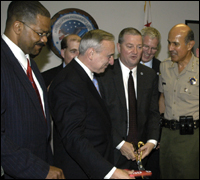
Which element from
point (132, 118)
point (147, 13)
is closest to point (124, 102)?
point (132, 118)

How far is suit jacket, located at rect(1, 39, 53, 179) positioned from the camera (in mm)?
1169

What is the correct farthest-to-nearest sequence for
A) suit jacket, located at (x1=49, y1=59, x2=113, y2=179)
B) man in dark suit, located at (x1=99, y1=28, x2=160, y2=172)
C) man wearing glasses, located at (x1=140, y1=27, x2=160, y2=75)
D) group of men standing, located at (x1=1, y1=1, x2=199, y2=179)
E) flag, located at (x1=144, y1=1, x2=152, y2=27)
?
flag, located at (x1=144, y1=1, x2=152, y2=27) < man wearing glasses, located at (x1=140, y1=27, x2=160, y2=75) < man in dark suit, located at (x1=99, y1=28, x2=160, y2=172) < suit jacket, located at (x1=49, y1=59, x2=113, y2=179) < group of men standing, located at (x1=1, y1=1, x2=199, y2=179)

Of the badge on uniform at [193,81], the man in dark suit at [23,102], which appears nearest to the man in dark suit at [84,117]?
the man in dark suit at [23,102]

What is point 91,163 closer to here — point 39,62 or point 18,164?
point 18,164

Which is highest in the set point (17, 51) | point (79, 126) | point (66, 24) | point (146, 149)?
point (66, 24)

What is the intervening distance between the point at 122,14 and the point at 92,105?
2.85m

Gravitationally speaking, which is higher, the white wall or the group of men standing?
the white wall

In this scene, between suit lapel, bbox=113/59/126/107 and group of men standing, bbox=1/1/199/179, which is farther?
suit lapel, bbox=113/59/126/107

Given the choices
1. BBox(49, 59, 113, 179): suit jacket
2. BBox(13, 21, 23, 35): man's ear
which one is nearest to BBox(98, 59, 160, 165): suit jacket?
BBox(49, 59, 113, 179): suit jacket

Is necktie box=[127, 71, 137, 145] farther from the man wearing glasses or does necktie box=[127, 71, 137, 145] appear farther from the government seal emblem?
the government seal emblem

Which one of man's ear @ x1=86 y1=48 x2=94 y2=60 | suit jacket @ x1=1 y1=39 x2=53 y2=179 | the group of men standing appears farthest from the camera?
man's ear @ x1=86 y1=48 x2=94 y2=60

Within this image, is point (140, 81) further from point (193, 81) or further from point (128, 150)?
point (128, 150)

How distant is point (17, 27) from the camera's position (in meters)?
1.49

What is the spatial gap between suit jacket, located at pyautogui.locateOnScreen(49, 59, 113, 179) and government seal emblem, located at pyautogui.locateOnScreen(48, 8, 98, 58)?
1988mm
